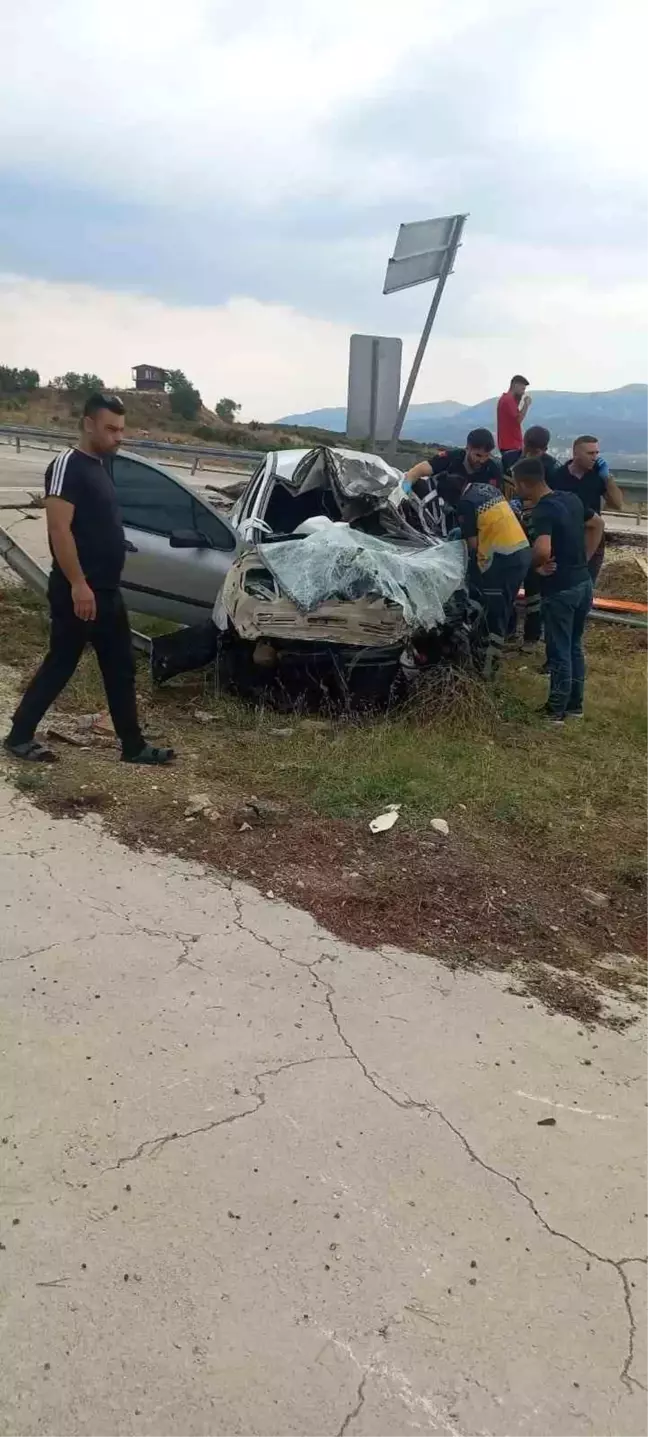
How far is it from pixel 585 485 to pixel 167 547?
10.2 ft

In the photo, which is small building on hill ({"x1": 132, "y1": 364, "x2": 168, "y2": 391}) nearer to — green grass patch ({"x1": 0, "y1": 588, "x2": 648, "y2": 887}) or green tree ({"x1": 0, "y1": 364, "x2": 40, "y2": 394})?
green tree ({"x1": 0, "y1": 364, "x2": 40, "y2": 394})

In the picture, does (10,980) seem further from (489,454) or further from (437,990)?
(489,454)

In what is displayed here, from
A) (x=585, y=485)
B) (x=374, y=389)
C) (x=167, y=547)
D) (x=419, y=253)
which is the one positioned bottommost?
A: (x=167, y=547)

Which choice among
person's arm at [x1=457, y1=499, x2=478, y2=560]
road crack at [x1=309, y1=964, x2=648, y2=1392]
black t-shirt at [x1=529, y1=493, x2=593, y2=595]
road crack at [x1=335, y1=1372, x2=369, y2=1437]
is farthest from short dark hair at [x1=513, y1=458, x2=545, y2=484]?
road crack at [x1=335, y1=1372, x2=369, y2=1437]

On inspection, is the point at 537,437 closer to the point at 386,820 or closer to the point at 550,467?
the point at 550,467

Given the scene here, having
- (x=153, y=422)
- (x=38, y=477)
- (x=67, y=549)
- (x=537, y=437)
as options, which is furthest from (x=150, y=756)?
(x=153, y=422)

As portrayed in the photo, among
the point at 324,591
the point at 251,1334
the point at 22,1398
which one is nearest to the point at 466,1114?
the point at 251,1334

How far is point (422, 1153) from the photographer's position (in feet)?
7.80

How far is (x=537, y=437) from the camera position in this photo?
6898mm

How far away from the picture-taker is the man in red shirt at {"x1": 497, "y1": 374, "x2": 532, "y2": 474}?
9008mm

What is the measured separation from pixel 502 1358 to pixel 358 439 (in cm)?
811

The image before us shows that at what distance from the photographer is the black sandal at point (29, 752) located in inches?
182

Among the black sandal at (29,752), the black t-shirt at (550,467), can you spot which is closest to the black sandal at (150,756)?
the black sandal at (29,752)

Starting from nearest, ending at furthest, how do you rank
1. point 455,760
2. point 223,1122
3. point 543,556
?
point 223,1122
point 455,760
point 543,556
